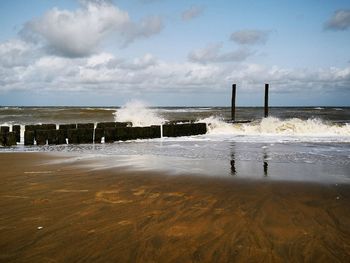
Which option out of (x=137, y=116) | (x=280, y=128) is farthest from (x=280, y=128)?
(x=137, y=116)

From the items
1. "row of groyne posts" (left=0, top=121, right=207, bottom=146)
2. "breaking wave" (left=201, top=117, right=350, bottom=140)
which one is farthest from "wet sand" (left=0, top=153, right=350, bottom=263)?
"breaking wave" (left=201, top=117, right=350, bottom=140)

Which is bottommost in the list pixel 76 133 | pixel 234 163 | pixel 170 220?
pixel 170 220

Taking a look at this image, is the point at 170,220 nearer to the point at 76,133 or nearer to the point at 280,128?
the point at 76,133

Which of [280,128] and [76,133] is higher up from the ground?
[280,128]

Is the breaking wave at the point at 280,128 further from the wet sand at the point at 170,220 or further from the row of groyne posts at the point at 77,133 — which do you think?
the wet sand at the point at 170,220

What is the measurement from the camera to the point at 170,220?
3.72 metres

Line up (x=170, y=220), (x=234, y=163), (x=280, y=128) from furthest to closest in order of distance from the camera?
1. (x=280, y=128)
2. (x=234, y=163)
3. (x=170, y=220)

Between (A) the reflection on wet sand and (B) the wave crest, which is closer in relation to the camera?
(A) the reflection on wet sand

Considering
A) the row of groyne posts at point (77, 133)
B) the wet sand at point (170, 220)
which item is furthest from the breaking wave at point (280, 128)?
the wet sand at point (170, 220)

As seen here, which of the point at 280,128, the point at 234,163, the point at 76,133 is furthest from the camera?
the point at 280,128

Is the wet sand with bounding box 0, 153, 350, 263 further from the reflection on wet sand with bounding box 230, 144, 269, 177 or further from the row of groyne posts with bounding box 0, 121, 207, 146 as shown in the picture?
the row of groyne posts with bounding box 0, 121, 207, 146

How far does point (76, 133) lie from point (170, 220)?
30.3ft

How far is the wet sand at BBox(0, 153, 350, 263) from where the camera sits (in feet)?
9.53

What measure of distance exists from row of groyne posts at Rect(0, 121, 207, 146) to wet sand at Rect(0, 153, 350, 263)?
20.3ft
